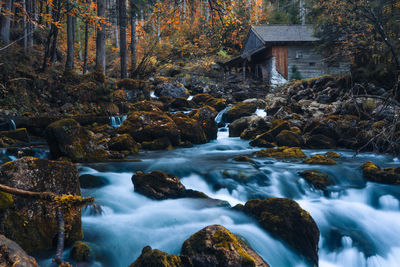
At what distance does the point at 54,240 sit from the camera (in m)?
4.00

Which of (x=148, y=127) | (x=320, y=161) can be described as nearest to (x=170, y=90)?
(x=148, y=127)

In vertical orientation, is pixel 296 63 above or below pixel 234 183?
above

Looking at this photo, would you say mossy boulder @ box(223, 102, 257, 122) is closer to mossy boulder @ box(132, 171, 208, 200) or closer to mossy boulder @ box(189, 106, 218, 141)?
mossy boulder @ box(189, 106, 218, 141)

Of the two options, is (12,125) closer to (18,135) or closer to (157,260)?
(18,135)

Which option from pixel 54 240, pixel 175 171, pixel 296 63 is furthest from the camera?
pixel 296 63

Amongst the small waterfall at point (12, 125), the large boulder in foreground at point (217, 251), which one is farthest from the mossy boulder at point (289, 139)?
the small waterfall at point (12, 125)

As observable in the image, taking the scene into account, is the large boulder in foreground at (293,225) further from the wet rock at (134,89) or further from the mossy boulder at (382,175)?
the wet rock at (134,89)

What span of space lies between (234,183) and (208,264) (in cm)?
408

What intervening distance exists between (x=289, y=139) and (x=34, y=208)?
11008mm

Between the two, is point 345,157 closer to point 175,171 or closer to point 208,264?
point 175,171

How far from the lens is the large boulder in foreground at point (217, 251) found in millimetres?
3422

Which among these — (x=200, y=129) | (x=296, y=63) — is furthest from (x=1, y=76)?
(x=296, y=63)

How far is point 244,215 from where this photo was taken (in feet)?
17.5

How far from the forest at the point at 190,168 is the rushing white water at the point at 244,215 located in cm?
3
